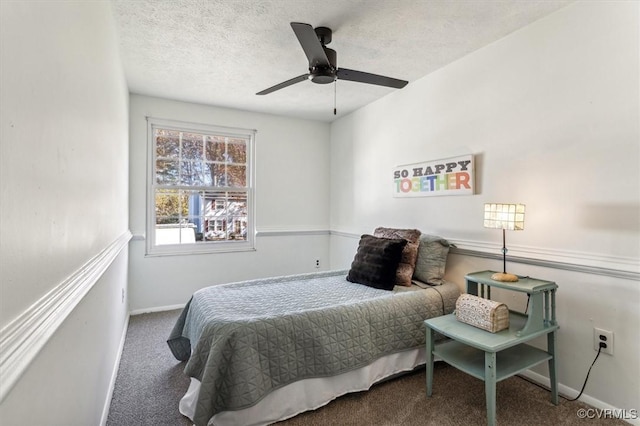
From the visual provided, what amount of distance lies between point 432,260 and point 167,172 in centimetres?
316

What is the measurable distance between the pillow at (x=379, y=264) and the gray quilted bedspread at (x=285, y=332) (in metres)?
0.09

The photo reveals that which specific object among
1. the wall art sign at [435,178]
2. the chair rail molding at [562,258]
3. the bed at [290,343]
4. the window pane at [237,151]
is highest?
the window pane at [237,151]

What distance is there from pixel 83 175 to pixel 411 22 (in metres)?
2.21

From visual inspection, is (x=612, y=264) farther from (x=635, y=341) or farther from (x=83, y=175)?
(x=83, y=175)

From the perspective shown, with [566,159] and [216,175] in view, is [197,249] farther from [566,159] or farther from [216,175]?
[566,159]

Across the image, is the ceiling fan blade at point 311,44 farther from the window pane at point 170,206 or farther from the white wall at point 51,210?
the window pane at point 170,206

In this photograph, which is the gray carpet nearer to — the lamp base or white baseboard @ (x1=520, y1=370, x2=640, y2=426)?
white baseboard @ (x1=520, y1=370, x2=640, y2=426)

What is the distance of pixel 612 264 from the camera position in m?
1.85

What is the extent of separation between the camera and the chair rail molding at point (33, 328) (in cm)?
58

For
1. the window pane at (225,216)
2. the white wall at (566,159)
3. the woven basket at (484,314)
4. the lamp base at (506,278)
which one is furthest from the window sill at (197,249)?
the lamp base at (506,278)

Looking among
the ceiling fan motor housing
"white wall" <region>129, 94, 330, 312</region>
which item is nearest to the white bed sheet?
the ceiling fan motor housing

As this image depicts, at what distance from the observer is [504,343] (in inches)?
67.9

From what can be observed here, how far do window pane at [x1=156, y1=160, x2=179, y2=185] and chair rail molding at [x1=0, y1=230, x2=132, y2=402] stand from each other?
2.81m

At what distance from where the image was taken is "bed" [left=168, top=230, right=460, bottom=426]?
1679 mm
